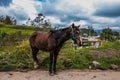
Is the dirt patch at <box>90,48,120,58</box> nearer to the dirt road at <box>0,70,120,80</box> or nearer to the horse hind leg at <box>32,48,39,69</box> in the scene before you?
the dirt road at <box>0,70,120,80</box>

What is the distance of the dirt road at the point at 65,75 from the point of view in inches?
355

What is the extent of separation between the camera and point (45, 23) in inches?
1230

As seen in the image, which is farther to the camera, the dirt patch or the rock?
the dirt patch

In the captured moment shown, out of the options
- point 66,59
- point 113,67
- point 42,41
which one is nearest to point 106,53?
point 113,67

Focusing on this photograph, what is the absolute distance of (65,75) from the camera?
9.46 m

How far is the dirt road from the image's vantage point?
9.01 meters

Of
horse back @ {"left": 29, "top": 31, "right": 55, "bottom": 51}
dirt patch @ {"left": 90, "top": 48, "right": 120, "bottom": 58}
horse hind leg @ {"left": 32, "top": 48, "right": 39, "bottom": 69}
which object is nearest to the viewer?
horse back @ {"left": 29, "top": 31, "right": 55, "bottom": 51}

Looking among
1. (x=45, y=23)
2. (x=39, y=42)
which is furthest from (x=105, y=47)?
(x=45, y=23)

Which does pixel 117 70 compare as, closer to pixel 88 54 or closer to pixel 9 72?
pixel 88 54

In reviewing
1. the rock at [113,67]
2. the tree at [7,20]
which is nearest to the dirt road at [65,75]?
the rock at [113,67]

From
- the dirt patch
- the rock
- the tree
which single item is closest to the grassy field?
the dirt patch

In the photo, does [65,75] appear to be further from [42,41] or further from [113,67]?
[113,67]

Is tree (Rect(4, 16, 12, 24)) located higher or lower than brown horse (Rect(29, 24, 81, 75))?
higher

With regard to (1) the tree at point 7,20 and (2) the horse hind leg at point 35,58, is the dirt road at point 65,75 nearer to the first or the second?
(2) the horse hind leg at point 35,58
